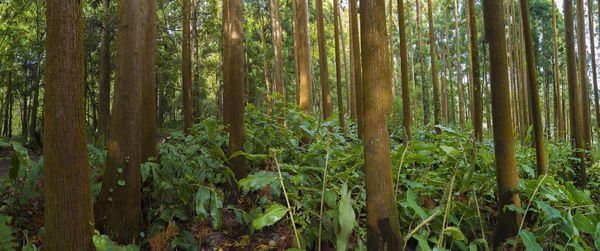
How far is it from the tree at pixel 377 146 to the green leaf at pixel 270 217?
60 centimetres

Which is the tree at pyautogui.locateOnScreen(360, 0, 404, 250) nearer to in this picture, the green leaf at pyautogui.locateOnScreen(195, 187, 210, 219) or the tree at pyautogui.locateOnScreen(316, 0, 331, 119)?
the green leaf at pyautogui.locateOnScreen(195, 187, 210, 219)

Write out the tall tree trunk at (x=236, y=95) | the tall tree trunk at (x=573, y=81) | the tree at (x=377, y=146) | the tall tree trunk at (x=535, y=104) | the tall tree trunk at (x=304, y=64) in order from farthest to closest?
the tall tree trunk at (x=304, y=64) < the tall tree trunk at (x=573, y=81) < the tall tree trunk at (x=236, y=95) < the tall tree trunk at (x=535, y=104) < the tree at (x=377, y=146)

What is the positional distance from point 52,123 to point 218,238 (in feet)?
6.31

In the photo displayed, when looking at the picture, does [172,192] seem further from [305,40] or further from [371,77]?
[305,40]

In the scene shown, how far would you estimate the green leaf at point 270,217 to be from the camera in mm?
1962

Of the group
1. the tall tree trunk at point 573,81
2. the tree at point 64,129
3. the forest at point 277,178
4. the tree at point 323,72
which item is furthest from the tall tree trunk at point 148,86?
the tall tree trunk at point 573,81

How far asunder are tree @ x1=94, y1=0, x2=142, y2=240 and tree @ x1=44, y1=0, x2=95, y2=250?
2.86 feet

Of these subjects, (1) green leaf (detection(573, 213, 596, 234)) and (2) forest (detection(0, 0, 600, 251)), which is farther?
(1) green leaf (detection(573, 213, 596, 234))

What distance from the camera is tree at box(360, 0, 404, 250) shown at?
6.36 feet

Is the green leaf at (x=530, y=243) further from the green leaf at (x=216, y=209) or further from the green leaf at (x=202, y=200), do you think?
the green leaf at (x=202, y=200)

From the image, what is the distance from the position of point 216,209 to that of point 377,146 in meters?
1.56

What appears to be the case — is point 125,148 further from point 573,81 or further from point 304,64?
point 573,81

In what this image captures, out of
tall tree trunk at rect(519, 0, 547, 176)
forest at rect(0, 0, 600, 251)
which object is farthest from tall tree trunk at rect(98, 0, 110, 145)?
tall tree trunk at rect(519, 0, 547, 176)

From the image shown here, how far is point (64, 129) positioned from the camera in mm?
1760
